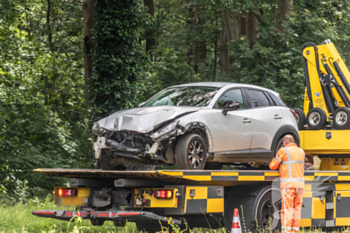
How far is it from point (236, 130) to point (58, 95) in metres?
14.5

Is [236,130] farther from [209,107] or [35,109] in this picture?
[35,109]

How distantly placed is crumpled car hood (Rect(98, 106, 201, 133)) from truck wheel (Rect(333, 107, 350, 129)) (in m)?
3.86

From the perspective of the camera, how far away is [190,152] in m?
6.88

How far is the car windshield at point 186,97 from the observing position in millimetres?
7785

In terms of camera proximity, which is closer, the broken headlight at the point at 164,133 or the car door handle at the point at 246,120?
the broken headlight at the point at 164,133

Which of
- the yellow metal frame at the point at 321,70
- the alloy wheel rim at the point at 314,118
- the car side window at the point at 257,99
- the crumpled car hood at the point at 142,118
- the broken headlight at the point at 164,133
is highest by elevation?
the yellow metal frame at the point at 321,70

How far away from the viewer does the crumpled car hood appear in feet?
22.4

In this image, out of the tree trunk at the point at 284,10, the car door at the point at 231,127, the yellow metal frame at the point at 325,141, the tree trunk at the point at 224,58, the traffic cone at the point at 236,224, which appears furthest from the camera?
the tree trunk at the point at 224,58

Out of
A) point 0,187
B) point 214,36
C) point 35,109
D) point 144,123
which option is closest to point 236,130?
point 144,123

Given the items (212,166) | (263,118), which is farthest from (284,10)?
(212,166)

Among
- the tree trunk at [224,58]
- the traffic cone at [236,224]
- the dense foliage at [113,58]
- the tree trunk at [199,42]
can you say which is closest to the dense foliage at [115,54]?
the dense foliage at [113,58]

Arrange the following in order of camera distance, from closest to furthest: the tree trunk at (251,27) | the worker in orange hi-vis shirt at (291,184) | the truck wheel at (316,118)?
the worker in orange hi-vis shirt at (291,184) → the truck wheel at (316,118) → the tree trunk at (251,27)

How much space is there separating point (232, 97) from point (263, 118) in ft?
2.43

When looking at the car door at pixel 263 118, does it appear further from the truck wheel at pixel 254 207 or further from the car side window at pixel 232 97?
the truck wheel at pixel 254 207
